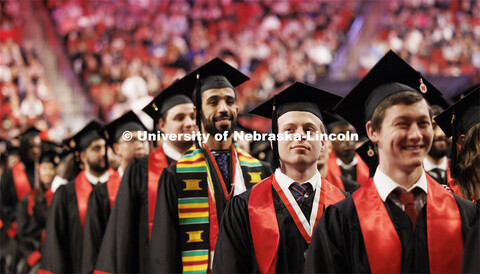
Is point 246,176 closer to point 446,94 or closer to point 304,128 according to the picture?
point 304,128

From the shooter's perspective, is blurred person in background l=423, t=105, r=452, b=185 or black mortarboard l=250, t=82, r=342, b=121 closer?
black mortarboard l=250, t=82, r=342, b=121

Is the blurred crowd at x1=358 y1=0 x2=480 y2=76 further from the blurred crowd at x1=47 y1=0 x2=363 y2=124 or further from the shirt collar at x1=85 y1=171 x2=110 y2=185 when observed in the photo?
the shirt collar at x1=85 y1=171 x2=110 y2=185

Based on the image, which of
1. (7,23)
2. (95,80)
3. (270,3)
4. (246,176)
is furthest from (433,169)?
(270,3)

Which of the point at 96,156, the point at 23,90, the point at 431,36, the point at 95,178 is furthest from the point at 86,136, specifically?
the point at 431,36

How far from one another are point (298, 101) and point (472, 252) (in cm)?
113

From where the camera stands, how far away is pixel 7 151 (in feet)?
23.9

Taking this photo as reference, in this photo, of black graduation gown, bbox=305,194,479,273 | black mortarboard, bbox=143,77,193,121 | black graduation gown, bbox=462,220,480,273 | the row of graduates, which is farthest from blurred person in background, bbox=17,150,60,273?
black graduation gown, bbox=462,220,480,273

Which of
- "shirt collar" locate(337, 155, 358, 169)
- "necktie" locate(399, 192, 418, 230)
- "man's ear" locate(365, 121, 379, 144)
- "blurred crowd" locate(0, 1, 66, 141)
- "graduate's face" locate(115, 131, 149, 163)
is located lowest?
"necktie" locate(399, 192, 418, 230)

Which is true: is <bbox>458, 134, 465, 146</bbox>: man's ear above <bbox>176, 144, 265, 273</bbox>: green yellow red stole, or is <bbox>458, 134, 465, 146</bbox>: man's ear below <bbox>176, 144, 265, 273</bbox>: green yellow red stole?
above

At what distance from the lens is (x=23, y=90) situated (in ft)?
41.0

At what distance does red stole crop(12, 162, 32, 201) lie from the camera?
625cm

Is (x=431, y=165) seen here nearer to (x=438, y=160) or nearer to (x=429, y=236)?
(x=438, y=160)

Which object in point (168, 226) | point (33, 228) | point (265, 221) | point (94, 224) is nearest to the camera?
point (265, 221)

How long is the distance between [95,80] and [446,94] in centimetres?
920
